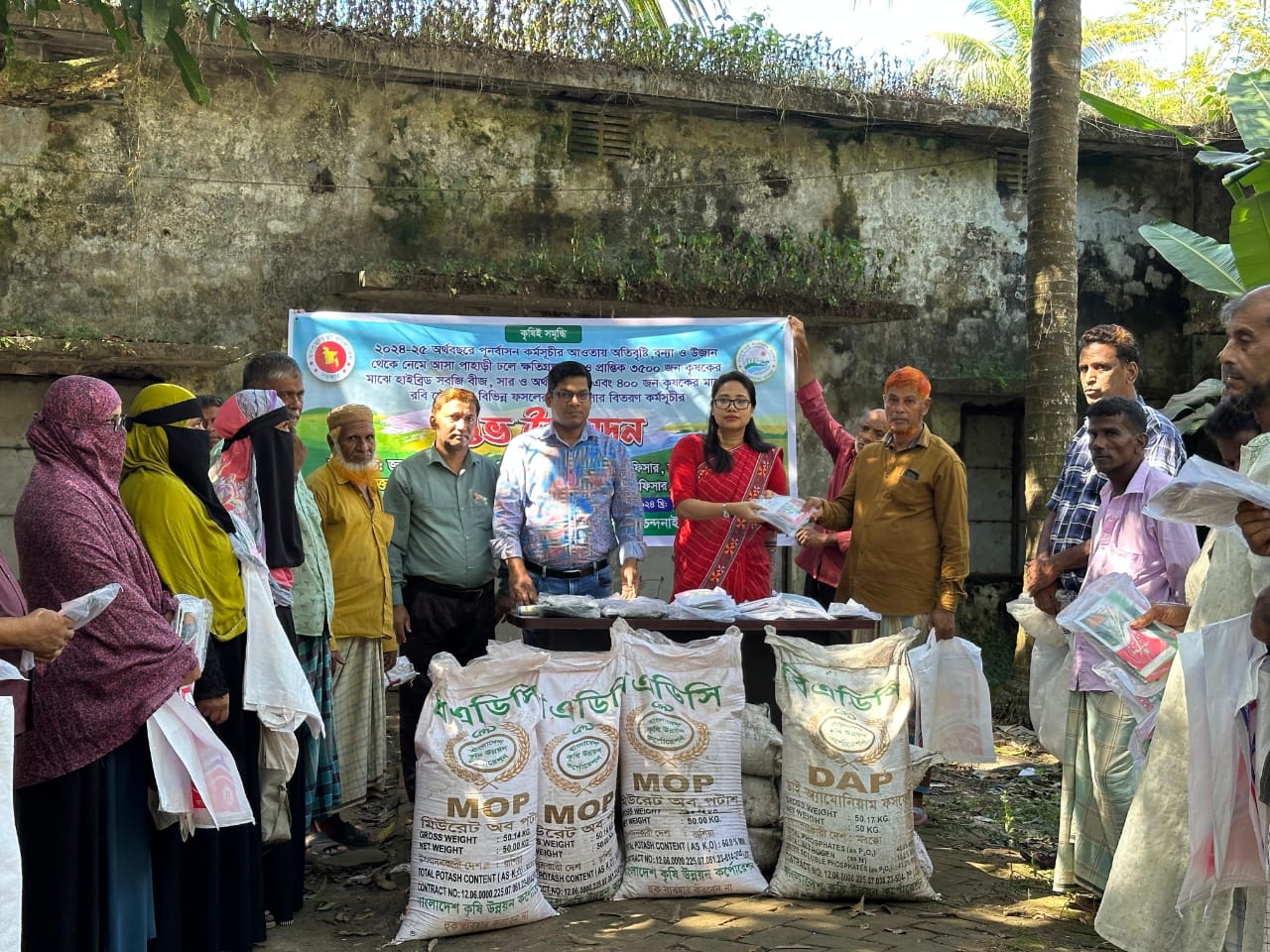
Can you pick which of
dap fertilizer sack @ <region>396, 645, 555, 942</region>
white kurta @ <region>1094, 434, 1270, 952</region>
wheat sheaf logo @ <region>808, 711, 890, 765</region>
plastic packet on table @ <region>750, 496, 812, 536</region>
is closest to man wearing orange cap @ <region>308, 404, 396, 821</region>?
dap fertilizer sack @ <region>396, 645, 555, 942</region>

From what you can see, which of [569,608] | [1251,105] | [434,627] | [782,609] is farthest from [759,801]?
[1251,105]

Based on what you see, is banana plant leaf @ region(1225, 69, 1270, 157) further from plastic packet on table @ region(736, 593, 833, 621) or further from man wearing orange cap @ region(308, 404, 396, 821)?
man wearing orange cap @ region(308, 404, 396, 821)

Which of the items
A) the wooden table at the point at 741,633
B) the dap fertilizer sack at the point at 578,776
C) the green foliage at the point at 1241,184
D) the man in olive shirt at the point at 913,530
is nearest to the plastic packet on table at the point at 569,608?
the wooden table at the point at 741,633

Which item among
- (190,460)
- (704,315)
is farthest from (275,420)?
(704,315)

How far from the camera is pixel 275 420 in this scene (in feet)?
14.5

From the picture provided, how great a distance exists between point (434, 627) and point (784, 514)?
61.6 inches

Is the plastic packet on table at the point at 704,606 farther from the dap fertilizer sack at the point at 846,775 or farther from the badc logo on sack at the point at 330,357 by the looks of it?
the badc logo on sack at the point at 330,357

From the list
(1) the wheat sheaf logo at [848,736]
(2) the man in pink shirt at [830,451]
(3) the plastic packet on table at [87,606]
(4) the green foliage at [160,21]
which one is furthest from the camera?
(2) the man in pink shirt at [830,451]

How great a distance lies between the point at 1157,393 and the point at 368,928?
7653 mm

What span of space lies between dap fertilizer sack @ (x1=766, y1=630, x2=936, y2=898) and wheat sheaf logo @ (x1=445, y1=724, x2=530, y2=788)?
92 cm

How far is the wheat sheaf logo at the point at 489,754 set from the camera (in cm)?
407

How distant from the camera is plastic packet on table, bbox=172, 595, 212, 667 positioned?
3.68 meters

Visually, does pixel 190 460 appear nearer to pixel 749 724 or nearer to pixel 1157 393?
pixel 749 724

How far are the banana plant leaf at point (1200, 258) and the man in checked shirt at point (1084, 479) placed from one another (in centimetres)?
208
